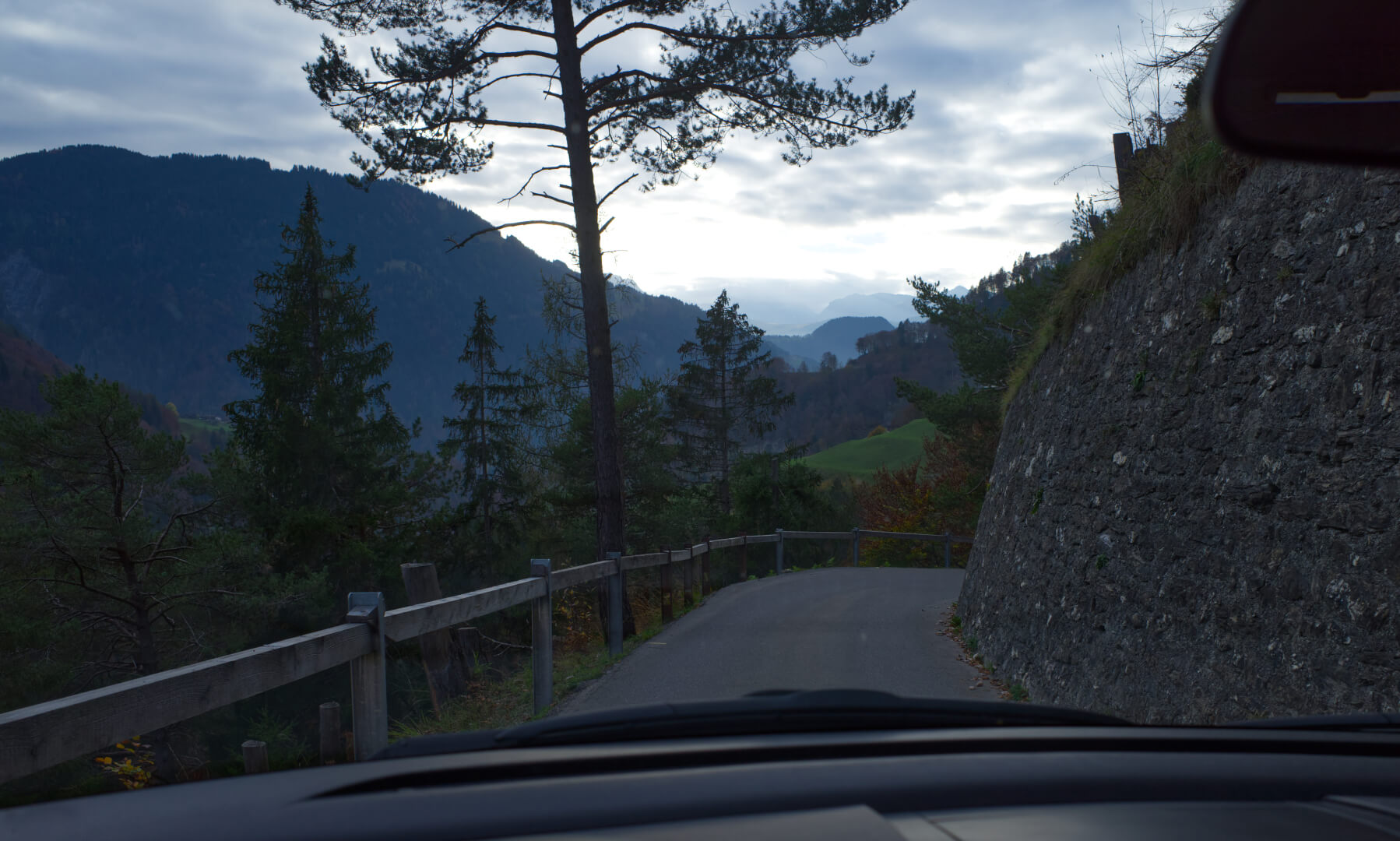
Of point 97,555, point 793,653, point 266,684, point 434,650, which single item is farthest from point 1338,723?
point 97,555

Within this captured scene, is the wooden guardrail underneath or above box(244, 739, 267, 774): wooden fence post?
above

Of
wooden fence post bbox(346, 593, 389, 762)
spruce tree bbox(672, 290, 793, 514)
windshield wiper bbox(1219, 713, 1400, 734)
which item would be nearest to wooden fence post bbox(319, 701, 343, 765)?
wooden fence post bbox(346, 593, 389, 762)

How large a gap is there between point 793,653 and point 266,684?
625 cm

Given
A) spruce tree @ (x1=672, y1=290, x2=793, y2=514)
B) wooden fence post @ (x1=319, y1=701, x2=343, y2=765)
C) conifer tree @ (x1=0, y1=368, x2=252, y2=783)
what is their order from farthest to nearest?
1. spruce tree @ (x1=672, y1=290, x2=793, y2=514)
2. conifer tree @ (x1=0, y1=368, x2=252, y2=783)
3. wooden fence post @ (x1=319, y1=701, x2=343, y2=765)

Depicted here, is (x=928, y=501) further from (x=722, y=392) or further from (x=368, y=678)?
(x=368, y=678)

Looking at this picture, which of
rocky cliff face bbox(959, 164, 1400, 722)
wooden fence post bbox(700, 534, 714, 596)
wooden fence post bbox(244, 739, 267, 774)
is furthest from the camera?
wooden fence post bbox(700, 534, 714, 596)

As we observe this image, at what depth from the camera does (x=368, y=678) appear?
429cm

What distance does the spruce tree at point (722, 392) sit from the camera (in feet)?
149

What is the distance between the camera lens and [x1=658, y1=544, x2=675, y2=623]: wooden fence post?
40.2 ft

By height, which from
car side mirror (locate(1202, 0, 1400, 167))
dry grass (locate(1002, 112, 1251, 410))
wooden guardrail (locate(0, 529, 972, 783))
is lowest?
wooden guardrail (locate(0, 529, 972, 783))

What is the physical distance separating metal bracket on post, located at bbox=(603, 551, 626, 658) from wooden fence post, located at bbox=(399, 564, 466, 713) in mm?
2302

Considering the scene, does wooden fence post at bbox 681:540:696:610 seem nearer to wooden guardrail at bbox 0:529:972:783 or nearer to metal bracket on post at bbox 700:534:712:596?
metal bracket on post at bbox 700:534:712:596

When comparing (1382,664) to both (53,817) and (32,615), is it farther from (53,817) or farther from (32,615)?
(32,615)

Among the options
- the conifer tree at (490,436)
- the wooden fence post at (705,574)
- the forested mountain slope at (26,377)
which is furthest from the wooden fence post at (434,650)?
the forested mountain slope at (26,377)
